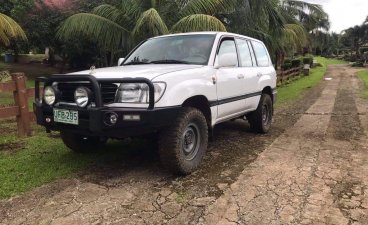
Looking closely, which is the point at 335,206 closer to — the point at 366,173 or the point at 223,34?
the point at 366,173

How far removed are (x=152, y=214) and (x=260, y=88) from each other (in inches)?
164

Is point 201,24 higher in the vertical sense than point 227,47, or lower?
higher

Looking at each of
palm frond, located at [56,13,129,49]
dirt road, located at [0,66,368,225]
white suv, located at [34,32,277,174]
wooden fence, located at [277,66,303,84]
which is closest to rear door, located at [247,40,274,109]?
white suv, located at [34,32,277,174]

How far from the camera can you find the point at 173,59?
559cm

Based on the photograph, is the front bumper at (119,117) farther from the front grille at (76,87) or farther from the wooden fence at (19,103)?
the wooden fence at (19,103)

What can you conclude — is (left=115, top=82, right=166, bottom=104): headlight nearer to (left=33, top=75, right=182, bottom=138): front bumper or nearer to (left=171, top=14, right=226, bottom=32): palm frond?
(left=33, top=75, right=182, bottom=138): front bumper

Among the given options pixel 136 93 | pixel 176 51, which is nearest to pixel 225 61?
pixel 176 51

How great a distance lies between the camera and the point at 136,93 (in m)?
4.36

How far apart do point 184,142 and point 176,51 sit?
5.09 ft

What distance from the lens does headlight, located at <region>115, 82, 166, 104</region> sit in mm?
4340

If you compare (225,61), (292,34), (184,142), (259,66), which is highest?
(292,34)

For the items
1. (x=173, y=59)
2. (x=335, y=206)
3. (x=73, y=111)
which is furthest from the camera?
(x=173, y=59)

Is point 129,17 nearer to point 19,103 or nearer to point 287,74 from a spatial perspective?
point 19,103

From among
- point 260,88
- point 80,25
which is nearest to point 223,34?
point 260,88
